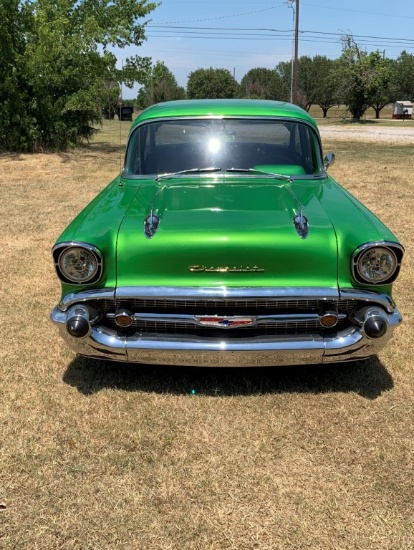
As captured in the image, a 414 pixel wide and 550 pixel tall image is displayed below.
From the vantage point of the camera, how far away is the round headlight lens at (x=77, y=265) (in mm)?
2672

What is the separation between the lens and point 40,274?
5047 millimetres

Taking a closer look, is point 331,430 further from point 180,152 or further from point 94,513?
point 180,152

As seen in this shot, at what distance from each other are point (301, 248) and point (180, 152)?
4.95 feet

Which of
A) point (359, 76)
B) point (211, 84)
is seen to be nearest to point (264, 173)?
point (359, 76)

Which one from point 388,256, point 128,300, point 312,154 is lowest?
point 128,300

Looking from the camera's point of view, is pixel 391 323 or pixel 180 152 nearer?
pixel 391 323

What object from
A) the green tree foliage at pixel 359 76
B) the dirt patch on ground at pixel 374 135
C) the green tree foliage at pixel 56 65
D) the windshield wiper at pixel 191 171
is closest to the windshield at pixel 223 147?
the windshield wiper at pixel 191 171

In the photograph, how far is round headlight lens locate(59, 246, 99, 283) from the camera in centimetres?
267

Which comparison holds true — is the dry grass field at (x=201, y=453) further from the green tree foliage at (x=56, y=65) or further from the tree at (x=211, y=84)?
the tree at (x=211, y=84)

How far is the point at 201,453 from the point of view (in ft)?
8.25

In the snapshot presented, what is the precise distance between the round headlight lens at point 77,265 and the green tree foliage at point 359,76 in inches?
1456

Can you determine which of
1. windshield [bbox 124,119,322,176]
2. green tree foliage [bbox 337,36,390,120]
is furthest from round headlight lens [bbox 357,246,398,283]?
green tree foliage [bbox 337,36,390,120]

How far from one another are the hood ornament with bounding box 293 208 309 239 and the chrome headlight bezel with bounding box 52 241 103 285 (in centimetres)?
105

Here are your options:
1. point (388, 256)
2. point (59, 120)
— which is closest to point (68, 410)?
point (388, 256)
